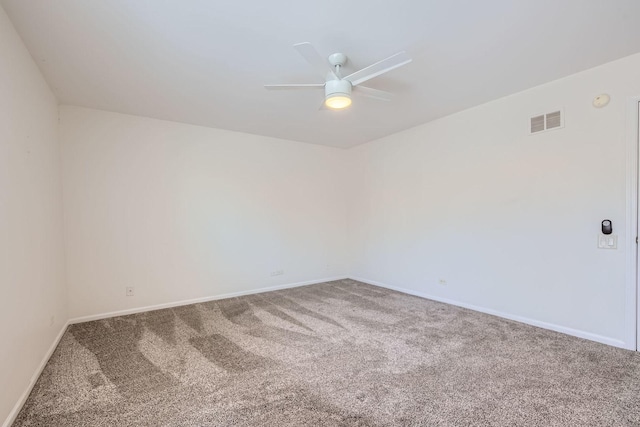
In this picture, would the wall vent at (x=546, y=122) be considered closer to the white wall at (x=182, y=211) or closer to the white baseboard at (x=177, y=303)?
the white wall at (x=182, y=211)

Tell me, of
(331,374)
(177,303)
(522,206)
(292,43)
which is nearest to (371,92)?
(292,43)

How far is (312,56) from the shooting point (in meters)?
2.10

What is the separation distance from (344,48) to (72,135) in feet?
11.0

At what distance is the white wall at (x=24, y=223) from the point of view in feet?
6.08

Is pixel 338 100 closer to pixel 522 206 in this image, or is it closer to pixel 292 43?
pixel 292 43

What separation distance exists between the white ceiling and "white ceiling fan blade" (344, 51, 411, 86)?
Result: 0.77ft

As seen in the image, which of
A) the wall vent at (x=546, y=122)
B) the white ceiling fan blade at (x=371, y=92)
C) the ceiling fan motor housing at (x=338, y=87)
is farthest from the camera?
the wall vent at (x=546, y=122)

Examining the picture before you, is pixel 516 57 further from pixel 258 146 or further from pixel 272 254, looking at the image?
pixel 272 254

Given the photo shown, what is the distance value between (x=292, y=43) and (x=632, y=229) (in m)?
3.33

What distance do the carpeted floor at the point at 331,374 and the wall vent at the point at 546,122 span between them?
2103mm

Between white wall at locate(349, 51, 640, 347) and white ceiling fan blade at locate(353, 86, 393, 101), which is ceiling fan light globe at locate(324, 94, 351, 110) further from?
white wall at locate(349, 51, 640, 347)

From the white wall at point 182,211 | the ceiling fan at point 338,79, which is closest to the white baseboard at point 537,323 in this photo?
the white wall at point 182,211

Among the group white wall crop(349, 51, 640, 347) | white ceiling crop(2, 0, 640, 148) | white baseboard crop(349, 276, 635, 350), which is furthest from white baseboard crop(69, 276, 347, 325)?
white ceiling crop(2, 0, 640, 148)

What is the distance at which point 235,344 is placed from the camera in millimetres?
2895
